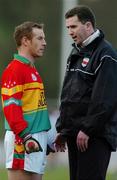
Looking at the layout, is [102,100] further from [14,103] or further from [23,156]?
[23,156]

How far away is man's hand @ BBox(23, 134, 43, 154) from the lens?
6.96 meters

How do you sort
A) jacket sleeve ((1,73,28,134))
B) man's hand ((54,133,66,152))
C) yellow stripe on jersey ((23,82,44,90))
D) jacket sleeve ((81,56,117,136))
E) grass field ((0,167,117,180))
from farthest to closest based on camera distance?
grass field ((0,167,117,180)), man's hand ((54,133,66,152)), yellow stripe on jersey ((23,82,44,90)), jacket sleeve ((1,73,28,134)), jacket sleeve ((81,56,117,136))

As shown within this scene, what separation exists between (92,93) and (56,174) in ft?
18.5

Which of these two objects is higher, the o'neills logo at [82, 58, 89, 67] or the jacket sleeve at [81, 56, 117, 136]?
the o'neills logo at [82, 58, 89, 67]

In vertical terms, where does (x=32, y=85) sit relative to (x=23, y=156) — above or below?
above

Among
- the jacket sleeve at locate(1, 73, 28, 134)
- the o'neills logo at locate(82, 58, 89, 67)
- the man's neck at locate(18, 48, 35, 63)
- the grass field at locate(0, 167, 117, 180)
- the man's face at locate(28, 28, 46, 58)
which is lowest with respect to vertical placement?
the grass field at locate(0, 167, 117, 180)

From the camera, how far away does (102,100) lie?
6.85 m

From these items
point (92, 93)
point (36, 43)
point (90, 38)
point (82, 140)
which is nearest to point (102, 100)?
point (92, 93)

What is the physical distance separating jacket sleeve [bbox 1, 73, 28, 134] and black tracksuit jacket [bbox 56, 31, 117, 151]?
1.17 feet

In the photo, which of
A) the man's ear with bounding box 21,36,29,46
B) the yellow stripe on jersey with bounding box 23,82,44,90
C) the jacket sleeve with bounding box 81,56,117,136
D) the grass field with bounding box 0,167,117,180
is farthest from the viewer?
the grass field with bounding box 0,167,117,180

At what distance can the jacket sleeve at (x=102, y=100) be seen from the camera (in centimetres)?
684

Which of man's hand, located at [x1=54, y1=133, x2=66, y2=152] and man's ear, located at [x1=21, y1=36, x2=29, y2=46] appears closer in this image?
man's ear, located at [x1=21, y1=36, x2=29, y2=46]

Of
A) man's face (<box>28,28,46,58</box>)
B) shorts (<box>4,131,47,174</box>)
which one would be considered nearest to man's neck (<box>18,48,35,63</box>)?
man's face (<box>28,28,46,58</box>)

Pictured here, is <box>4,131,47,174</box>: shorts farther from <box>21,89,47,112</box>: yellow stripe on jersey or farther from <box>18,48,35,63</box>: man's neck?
<box>18,48,35,63</box>: man's neck
